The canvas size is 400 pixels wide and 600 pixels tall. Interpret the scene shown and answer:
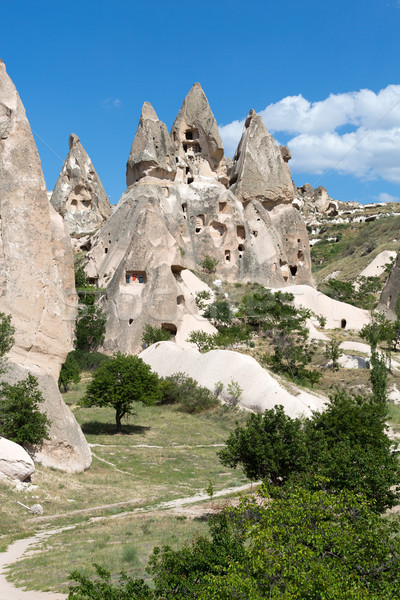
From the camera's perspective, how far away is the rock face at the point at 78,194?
2484 inches

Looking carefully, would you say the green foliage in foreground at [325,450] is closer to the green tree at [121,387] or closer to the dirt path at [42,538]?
the dirt path at [42,538]

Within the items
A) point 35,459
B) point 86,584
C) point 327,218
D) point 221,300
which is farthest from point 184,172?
point 327,218

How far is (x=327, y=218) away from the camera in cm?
11300

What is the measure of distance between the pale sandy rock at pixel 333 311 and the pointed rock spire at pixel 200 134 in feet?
52.7

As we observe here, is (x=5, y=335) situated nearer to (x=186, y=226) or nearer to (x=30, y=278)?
(x=30, y=278)

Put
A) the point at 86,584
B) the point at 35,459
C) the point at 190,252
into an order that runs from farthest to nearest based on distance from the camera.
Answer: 1. the point at 190,252
2. the point at 35,459
3. the point at 86,584

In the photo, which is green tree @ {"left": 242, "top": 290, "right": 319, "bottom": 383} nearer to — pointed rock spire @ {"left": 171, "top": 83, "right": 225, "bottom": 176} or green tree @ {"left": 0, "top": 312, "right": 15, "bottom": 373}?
pointed rock spire @ {"left": 171, "top": 83, "right": 225, "bottom": 176}

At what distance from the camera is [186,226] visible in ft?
165

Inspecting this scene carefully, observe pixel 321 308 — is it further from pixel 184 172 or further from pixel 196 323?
pixel 184 172

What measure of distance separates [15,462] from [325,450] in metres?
7.37

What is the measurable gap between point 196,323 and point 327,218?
3120 inches

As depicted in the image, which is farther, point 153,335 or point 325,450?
point 153,335

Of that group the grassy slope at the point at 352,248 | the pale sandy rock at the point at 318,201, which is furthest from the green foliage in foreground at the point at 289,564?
the pale sandy rock at the point at 318,201

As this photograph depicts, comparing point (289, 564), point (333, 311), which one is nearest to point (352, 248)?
point (333, 311)
